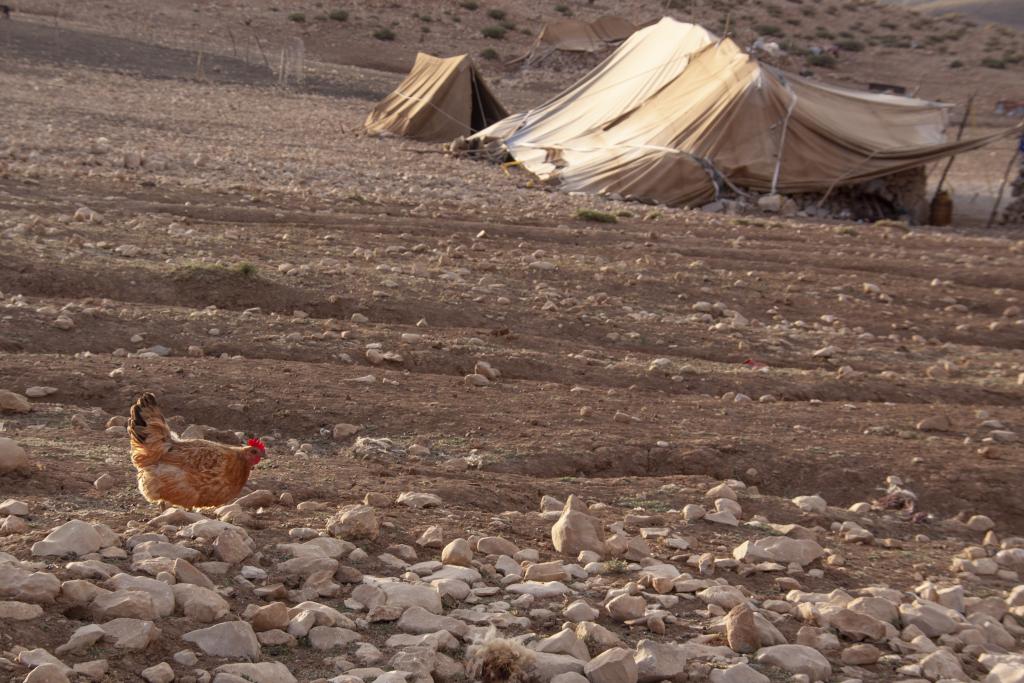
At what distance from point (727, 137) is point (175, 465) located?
533 inches

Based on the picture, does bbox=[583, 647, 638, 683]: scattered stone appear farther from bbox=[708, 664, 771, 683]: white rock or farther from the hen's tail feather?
the hen's tail feather

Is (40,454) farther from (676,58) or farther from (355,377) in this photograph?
Result: (676,58)

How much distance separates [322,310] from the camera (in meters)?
7.45

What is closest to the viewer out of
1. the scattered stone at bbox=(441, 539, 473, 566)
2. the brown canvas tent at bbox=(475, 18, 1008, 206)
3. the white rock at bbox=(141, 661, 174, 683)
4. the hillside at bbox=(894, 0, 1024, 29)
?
the white rock at bbox=(141, 661, 174, 683)

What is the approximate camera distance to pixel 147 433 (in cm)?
368

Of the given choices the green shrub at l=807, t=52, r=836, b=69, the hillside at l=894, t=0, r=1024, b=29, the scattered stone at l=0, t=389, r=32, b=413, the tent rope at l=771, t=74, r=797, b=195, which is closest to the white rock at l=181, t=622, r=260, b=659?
the scattered stone at l=0, t=389, r=32, b=413

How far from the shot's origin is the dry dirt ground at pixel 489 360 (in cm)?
432

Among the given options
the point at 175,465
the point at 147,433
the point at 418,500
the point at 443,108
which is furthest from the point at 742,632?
the point at 443,108

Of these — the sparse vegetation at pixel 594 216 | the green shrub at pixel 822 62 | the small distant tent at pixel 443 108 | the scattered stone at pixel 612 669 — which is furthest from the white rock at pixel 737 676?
the green shrub at pixel 822 62

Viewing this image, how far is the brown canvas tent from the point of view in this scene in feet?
52.0

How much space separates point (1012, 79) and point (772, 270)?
32068 mm

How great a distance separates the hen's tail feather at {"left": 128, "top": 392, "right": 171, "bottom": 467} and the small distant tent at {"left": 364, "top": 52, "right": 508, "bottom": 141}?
1780cm

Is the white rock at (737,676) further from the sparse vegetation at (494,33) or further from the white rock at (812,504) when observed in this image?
the sparse vegetation at (494,33)

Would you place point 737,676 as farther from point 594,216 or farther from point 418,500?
point 594,216
